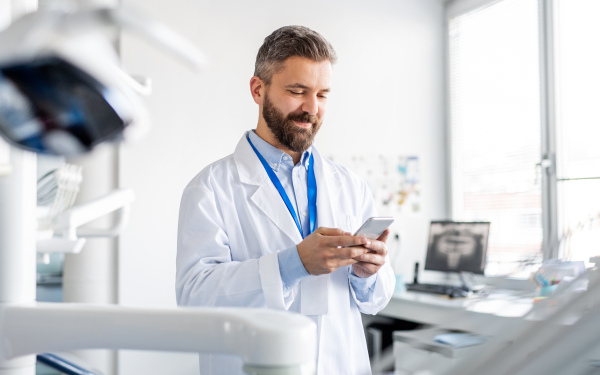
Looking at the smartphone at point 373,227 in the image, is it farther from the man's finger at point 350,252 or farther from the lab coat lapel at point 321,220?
the lab coat lapel at point 321,220

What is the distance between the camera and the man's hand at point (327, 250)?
130cm

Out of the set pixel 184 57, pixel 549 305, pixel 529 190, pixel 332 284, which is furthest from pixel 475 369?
pixel 529 190

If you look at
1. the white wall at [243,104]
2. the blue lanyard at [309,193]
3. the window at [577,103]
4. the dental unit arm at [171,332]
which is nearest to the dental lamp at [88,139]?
the dental unit arm at [171,332]

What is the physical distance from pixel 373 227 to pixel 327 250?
156mm

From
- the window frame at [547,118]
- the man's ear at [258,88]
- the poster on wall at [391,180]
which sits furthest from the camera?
the poster on wall at [391,180]

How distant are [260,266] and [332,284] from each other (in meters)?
0.26

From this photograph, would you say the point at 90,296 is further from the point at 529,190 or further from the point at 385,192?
the point at 529,190

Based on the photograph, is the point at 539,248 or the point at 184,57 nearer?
the point at 184,57

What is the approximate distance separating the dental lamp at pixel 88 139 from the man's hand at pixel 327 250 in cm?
74

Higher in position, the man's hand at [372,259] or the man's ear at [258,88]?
the man's ear at [258,88]

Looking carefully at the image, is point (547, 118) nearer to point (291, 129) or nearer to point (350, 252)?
point (291, 129)

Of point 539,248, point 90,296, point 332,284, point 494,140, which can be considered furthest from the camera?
point 494,140

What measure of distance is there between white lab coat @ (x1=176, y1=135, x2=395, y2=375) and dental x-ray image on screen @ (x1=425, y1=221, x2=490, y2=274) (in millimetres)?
1854

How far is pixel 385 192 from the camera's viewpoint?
3771 millimetres
